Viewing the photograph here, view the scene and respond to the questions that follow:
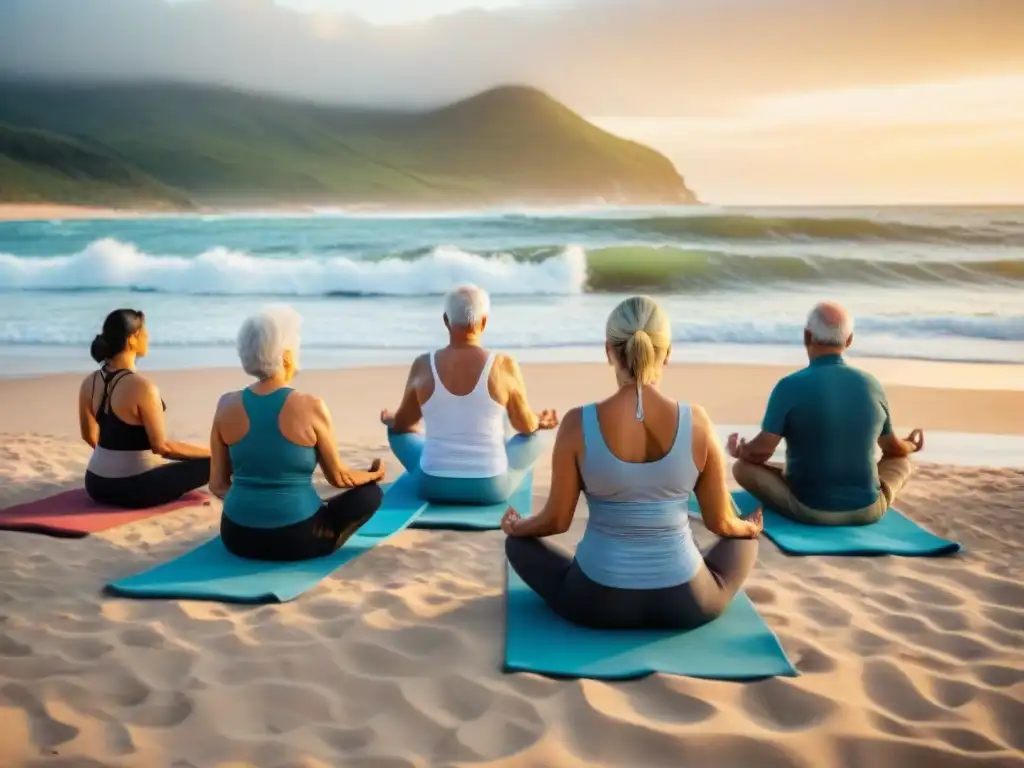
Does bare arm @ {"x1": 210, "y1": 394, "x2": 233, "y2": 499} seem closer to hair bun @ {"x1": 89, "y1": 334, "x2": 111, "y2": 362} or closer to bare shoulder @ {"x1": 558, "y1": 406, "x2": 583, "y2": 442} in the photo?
hair bun @ {"x1": 89, "y1": 334, "x2": 111, "y2": 362}

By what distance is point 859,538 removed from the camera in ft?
11.9

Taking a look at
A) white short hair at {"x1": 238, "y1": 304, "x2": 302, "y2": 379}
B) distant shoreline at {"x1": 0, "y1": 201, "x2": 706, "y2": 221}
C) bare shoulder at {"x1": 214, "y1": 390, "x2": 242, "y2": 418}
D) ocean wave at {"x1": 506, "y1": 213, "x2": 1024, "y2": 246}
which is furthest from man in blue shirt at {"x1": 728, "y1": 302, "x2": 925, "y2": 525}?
distant shoreline at {"x1": 0, "y1": 201, "x2": 706, "y2": 221}

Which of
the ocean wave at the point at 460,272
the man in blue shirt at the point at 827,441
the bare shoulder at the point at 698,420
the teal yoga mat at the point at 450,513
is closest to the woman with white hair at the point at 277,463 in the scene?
the teal yoga mat at the point at 450,513

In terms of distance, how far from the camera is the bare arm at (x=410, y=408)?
3984 millimetres

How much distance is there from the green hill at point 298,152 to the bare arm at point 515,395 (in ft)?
42.1

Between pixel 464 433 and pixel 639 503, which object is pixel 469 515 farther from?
pixel 639 503

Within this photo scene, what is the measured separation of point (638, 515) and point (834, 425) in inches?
56.7

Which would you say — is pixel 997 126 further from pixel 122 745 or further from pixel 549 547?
pixel 122 745

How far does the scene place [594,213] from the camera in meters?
18.7

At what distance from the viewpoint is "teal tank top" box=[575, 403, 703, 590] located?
2432 mm

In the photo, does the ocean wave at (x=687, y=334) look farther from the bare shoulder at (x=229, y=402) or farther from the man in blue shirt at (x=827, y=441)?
the bare shoulder at (x=229, y=402)

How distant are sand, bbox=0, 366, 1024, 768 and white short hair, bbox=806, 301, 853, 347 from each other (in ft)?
2.69

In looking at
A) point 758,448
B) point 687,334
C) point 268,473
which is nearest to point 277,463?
point 268,473

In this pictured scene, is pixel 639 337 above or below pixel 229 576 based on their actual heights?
above
